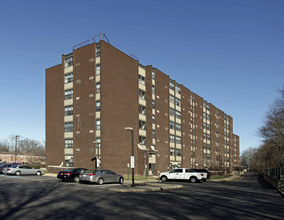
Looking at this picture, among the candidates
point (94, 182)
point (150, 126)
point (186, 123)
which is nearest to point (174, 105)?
point (186, 123)

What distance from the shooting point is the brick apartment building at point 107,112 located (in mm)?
42812

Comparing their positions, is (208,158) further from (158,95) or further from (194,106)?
(158,95)

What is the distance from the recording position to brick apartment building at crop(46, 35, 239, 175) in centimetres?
4281

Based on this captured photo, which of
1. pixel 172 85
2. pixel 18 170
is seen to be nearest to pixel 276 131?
pixel 172 85

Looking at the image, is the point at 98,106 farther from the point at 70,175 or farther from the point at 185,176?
the point at 185,176

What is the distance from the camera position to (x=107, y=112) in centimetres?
4281

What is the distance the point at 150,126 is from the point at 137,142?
215 inches

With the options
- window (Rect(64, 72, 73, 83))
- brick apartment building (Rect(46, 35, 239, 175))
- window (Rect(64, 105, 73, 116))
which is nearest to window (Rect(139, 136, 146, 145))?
brick apartment building (Rect(46, 35, 239, 175))

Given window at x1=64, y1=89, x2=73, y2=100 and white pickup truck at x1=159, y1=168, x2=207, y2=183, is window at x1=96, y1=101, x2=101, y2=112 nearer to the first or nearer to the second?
window at x1=64, y1=89, x2=73, y2=100

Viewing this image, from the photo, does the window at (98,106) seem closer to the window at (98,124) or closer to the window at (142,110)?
the window at (98,124)

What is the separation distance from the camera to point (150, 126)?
53125 mm

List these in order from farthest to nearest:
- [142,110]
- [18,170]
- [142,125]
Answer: [142,110] → [142,125] → [18,170]

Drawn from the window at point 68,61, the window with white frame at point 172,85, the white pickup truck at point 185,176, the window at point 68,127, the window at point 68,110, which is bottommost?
the white pickup truck at point 185,176

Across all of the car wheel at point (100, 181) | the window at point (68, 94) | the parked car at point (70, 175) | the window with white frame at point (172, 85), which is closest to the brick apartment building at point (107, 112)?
the window at point (68, 94)
